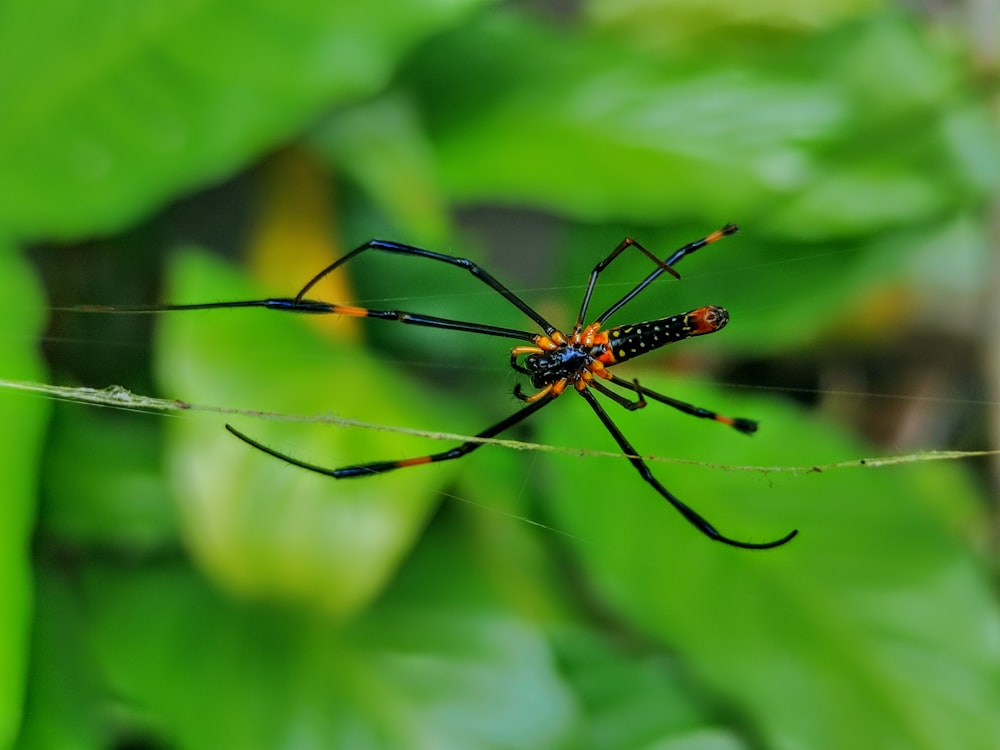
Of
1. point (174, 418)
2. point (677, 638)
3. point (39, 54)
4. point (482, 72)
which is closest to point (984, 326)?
point (677, 638)

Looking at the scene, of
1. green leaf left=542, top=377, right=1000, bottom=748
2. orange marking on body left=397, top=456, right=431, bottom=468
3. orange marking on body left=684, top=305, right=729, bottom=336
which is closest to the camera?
orange marking on body left=684, top=305, right=729, bottom=336

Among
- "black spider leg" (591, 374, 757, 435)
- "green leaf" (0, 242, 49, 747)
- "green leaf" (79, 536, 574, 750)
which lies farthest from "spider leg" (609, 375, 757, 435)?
"green leaf" (0, 242, 49, 747)

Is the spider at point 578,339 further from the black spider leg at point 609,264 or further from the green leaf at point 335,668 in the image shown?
the green leaf at point 335,668

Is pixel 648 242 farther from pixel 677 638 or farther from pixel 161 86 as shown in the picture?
pixel 161 86

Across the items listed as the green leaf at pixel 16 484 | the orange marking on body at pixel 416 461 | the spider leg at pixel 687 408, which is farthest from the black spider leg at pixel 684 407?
the green leaf at pixel 16 484

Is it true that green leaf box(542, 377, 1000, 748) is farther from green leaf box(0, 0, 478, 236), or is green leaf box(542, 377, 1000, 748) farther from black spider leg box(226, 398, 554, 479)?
green leaf box(0, 0, 478, 236)

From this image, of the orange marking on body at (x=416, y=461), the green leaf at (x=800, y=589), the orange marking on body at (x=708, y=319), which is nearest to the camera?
the orange marking on body at (x=708, y=319)
